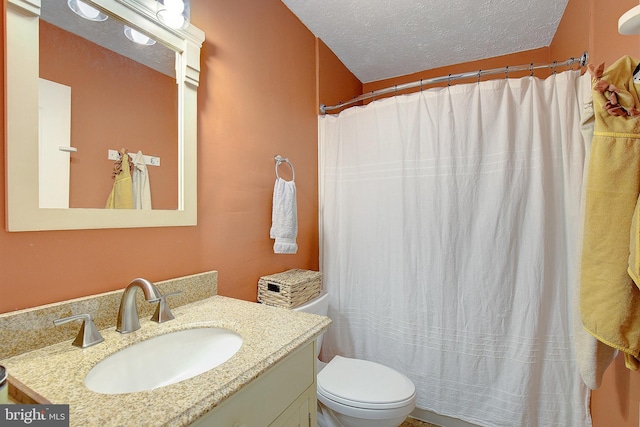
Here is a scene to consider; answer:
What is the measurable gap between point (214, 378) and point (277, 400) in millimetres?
244

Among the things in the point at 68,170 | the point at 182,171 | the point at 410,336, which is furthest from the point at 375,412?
the point at 68,170

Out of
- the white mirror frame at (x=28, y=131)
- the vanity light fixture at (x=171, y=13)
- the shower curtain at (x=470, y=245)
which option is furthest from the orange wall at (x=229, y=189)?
the shower curtain at (x=470, y=245)

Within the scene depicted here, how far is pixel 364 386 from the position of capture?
1.36 metres

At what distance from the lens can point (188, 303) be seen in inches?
44.9

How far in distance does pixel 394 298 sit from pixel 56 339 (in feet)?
5.00

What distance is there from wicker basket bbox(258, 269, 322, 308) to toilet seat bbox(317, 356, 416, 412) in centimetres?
38

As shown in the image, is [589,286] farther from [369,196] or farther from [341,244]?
[341,244]

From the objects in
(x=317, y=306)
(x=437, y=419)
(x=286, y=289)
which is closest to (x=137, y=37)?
(x=286, y=289)

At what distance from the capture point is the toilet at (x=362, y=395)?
4.07 ft

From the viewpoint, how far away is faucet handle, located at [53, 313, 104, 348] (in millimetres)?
771

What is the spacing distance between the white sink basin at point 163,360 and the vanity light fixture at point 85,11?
3.26 ft

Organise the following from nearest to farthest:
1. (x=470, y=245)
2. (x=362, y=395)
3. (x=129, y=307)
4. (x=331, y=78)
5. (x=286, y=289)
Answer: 1. (x=129, y=307)
2. (x=362, y=395)
3. (x=286, y=289)
4. (x=470, y=245)
5. (x=331, y=78)

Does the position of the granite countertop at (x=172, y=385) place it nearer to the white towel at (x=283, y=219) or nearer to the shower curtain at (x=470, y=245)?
the white towel at (x=283, y=219)

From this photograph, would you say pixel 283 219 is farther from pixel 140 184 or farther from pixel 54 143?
pixel 54 143
